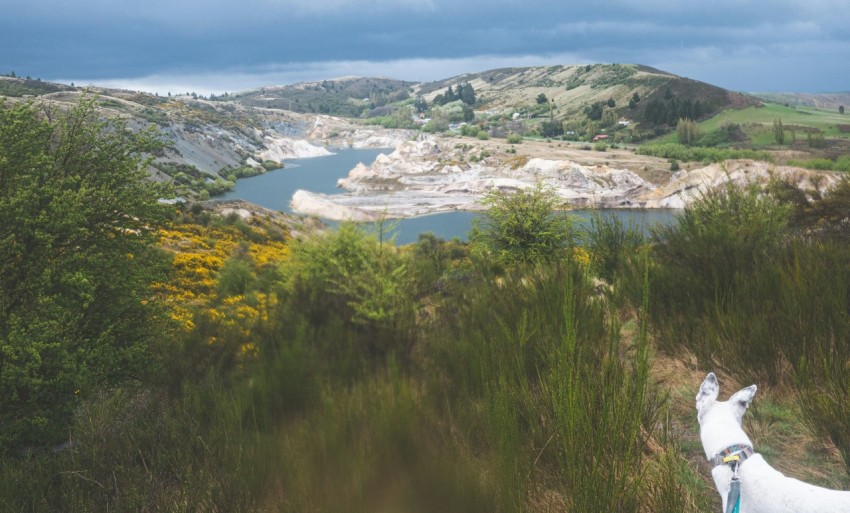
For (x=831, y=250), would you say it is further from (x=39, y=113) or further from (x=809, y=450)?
(x=39, y=113)

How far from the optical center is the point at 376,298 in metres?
6.82

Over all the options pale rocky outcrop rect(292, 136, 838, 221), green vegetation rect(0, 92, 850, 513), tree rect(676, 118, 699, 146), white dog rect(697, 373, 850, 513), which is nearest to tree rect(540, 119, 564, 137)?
tree rect(676, 118, 699, 146)

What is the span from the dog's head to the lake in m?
43.2

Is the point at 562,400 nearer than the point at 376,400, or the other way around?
the point at 562,400

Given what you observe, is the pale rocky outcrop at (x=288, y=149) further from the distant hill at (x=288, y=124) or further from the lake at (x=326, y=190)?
the lake at (x=326, y=190)

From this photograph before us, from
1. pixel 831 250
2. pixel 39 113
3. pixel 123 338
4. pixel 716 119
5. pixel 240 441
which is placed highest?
pixel 716 119

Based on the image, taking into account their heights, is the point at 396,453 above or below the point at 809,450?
above

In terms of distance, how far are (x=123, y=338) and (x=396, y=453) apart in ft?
21.9

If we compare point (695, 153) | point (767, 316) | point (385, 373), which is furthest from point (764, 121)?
point (385, 373)

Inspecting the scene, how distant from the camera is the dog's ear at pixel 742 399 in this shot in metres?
1.76

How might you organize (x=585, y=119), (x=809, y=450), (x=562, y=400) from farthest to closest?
(x=585, y=119) → (x=809, y=450) → (x=562, y=400)

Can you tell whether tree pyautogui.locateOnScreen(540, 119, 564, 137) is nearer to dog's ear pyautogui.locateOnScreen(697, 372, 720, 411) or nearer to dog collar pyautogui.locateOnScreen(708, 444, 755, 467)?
dog's ear pyautogui.locateOnScreen(697, 372, 720, 411)

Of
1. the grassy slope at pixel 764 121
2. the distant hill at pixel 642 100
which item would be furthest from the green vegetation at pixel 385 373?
the distant hill at pixel 642 100

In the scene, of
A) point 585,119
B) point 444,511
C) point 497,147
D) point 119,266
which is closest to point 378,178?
point 497,147
